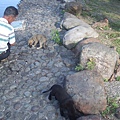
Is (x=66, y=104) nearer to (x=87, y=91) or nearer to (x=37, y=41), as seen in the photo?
(x=87, y=91)

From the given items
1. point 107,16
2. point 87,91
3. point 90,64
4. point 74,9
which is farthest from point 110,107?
point 107,16

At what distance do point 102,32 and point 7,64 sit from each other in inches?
125

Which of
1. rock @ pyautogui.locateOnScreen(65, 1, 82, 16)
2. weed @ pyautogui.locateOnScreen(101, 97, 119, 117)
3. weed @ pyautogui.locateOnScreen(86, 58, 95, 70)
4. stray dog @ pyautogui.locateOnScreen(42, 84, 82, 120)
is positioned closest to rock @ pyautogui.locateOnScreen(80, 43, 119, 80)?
weed @ pyautogui.locateOnScreen(86, 58, 95, 70)

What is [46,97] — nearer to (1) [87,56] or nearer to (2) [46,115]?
(2) [46,115]

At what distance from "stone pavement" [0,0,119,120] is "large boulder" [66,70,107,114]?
379 mm

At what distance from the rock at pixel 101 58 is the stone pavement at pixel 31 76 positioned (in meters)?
0.46

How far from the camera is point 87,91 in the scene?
14.0ft

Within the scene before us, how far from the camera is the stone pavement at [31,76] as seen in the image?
4.37 meters

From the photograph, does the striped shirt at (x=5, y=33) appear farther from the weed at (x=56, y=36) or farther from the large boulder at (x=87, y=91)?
the weed at (x=56, y=36)

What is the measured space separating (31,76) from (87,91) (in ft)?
4.64

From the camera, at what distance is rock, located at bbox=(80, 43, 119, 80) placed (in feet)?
16.5

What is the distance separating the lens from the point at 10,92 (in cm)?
486

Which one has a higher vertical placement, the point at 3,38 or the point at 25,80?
the point at 3,38

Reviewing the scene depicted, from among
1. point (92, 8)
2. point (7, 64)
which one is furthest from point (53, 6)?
point (7, 64)
